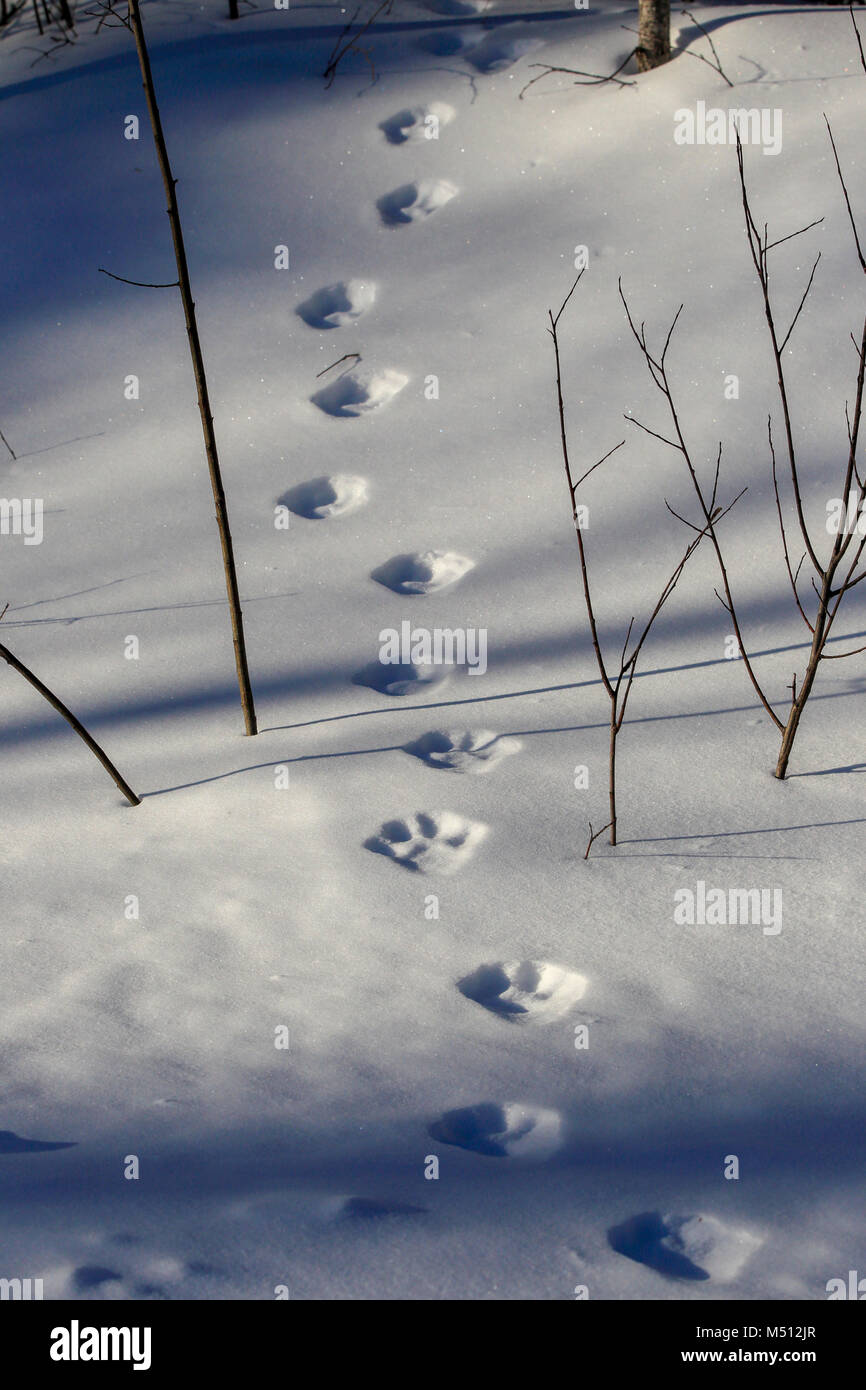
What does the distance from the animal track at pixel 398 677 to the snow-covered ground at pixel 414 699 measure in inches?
2.0

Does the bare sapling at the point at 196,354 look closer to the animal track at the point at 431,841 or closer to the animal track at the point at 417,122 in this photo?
the animal track at the point at 431,841

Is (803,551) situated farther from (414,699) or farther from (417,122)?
(417,122)

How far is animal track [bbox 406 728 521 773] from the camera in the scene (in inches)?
119

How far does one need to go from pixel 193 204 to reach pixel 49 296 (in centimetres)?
85

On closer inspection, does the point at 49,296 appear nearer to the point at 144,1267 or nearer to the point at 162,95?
the point at 162,95

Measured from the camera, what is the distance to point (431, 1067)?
2182 millimetres

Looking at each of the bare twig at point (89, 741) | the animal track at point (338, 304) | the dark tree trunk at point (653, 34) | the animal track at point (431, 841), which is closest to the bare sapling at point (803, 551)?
the animal track at point (431, 841)

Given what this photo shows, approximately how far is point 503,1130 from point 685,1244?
1.23ft

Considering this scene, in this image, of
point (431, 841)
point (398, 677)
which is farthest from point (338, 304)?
point (431, 841)

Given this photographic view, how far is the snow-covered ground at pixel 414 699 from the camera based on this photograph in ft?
6.46

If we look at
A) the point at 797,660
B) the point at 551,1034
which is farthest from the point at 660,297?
the point at 551,1034

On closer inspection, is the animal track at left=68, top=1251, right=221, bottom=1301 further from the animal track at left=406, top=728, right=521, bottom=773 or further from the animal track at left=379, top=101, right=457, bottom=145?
the animal track at left=379, top=101, right=457, bottom=145

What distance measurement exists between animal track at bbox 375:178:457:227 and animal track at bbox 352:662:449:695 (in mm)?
2732

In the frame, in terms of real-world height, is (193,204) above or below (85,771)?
above
